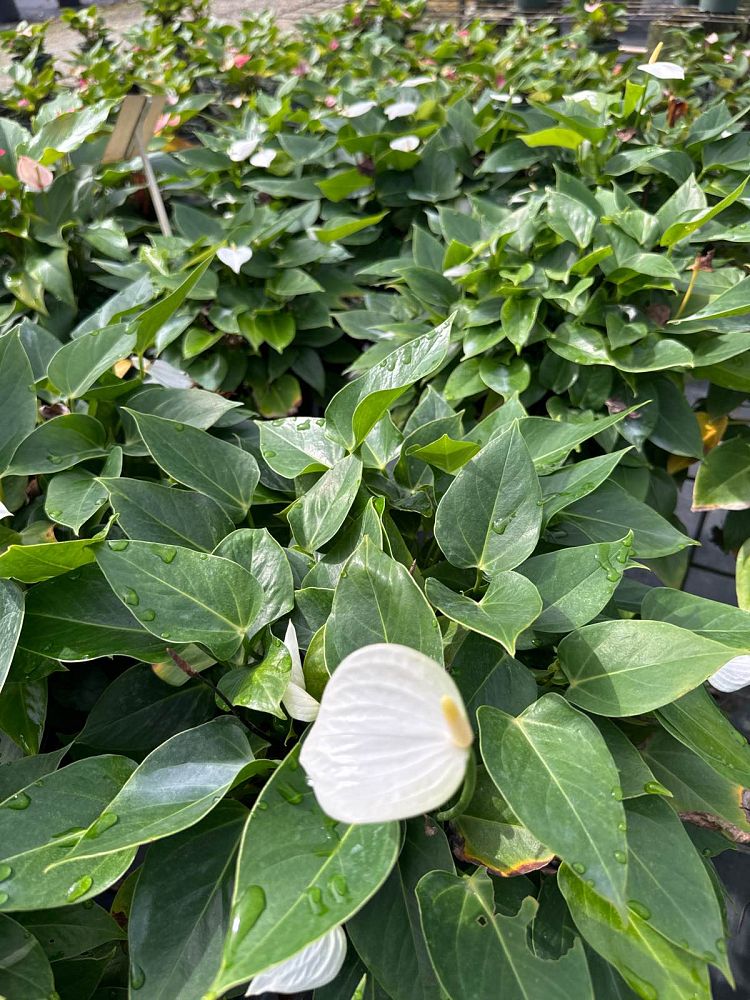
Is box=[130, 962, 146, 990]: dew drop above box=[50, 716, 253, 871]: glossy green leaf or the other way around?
the other way around

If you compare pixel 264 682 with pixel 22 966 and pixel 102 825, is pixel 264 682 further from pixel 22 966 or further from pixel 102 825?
pixel 22 966

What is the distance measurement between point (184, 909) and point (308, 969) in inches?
4.6

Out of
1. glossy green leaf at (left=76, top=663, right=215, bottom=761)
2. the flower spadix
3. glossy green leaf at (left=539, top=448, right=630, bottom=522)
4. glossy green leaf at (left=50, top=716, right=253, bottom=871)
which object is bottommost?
glossy green leaf at (left=76, top=663, right=215, bottom=761)

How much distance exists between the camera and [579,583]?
1.84 ft

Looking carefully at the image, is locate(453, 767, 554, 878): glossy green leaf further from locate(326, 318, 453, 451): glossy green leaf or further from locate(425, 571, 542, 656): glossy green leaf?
locate(326, 318, 453, 451): glossy green leaf

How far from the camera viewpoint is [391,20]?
2.79 metres

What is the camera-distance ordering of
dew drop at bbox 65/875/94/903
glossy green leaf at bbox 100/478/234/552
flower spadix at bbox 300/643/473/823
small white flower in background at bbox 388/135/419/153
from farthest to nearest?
small white flower in background at bbox 388/135/419/153 < glossy green leaf at bbox 100/478/234/552 < dew drop at bbox 65/875/94/903 < flower spadix at bbox 300/643/473/823

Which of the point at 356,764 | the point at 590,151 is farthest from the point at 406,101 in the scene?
the point at 356,764

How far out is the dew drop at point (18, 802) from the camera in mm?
471

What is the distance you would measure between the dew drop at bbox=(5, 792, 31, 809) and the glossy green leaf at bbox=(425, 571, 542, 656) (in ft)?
1.08

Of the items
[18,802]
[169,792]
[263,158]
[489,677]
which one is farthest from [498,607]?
[263,158]

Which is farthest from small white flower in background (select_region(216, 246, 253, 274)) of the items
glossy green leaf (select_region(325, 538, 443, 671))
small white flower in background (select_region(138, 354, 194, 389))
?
glossy green leaf (select_region(325, 538, 443, 671))

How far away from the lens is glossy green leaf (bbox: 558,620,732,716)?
474mm

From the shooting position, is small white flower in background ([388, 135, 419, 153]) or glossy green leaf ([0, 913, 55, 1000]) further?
small white flower in background ([388, 135, 419, 153])
